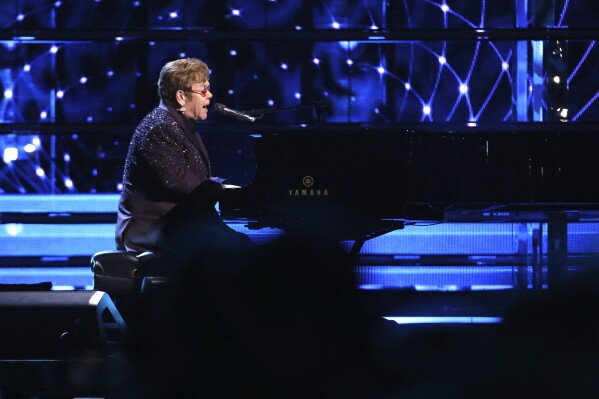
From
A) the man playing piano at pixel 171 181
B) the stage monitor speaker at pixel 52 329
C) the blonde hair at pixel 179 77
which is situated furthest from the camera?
the blonde hair at pixel 179 77

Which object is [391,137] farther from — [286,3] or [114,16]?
[114,16]

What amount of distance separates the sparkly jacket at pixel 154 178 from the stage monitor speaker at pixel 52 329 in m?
0.78

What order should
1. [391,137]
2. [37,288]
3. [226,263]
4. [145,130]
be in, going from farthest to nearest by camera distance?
[391,137] < [145,130] < [226,263] < [37,288]

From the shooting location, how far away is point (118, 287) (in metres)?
2.81

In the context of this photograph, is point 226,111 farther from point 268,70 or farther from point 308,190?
point 268,70

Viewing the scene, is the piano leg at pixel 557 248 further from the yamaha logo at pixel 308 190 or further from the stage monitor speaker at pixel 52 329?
the stage monitor speaker at pixel 52 329

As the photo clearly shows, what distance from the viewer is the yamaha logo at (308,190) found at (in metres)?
3.17

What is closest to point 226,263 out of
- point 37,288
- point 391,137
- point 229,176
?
point 37,288

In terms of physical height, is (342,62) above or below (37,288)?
above

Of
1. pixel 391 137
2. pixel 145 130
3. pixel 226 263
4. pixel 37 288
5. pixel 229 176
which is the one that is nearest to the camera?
pixel 37 288

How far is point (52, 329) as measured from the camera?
86.5 inches

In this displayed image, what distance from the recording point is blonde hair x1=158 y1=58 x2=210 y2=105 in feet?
10.1

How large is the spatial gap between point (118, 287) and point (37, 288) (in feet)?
1.11

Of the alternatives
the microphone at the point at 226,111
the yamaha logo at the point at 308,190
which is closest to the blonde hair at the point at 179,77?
the microphone at the point at 226,111
